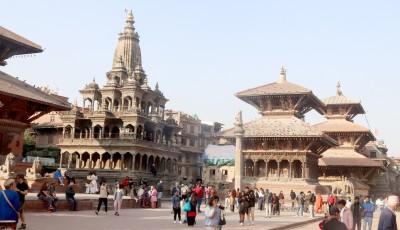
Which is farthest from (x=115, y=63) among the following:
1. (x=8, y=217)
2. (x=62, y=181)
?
(x=8, y=217)

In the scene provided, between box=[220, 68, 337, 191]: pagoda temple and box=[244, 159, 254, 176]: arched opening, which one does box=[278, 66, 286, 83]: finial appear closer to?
box=[220, 68, 337, 191]: pagoda temple

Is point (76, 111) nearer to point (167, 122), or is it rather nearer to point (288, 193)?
point (167, 122)

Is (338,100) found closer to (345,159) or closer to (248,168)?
(345,159)

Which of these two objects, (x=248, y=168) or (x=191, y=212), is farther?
(x=248, y=168)

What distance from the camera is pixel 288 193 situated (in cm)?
4131

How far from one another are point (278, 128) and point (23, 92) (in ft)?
73.0

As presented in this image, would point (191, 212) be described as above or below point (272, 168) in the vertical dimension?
below

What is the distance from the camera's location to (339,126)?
5972 cm

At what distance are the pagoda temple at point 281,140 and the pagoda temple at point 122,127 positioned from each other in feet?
49.3

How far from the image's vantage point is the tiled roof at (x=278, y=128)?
41.9 meters

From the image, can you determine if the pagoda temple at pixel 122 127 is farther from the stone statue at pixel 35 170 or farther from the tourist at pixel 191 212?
the tourist at pixel 191 212

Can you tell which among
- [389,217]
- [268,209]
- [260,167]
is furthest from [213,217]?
[260,167]

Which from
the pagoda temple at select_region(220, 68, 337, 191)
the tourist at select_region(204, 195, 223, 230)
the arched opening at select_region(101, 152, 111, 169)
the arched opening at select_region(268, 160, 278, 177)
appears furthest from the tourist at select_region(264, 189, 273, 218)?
the arched opening at select_region(101, 152, 111, 169)

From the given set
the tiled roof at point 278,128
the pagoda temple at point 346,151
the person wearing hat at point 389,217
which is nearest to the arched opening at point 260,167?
the tiled roof at point 278,128
